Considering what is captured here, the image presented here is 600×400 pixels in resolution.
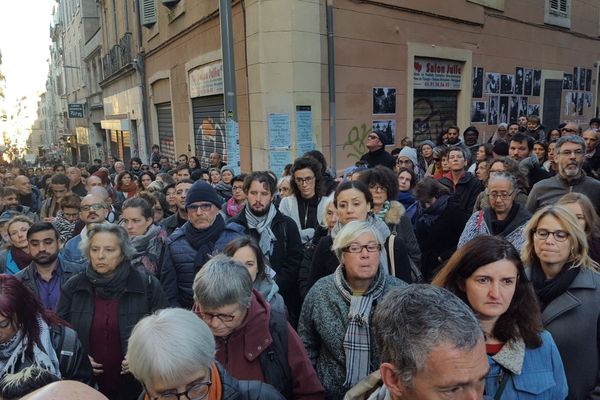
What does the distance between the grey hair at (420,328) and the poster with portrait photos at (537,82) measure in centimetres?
1471

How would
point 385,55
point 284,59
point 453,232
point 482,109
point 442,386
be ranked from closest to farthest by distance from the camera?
point 442,386 < point 453,232 < point 284,59 < point 385,55 < point 482,109

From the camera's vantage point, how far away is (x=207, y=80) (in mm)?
10391

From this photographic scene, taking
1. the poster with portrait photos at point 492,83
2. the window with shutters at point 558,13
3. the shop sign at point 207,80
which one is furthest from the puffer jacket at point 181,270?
the window with shutters at point 558,13

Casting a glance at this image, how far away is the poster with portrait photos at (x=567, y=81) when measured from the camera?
49.8ft

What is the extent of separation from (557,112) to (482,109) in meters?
5.19

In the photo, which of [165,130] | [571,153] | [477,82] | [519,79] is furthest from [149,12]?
[571,153]

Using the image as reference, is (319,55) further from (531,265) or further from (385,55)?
(531,265)

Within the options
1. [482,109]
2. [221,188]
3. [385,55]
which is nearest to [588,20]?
[482,109]

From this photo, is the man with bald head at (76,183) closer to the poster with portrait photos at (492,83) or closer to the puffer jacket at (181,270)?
the puffer jacket at (181,270)

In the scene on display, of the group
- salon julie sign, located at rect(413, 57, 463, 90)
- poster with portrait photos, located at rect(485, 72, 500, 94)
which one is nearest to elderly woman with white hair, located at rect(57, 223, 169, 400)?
salon julie sign, located at rect(413, 57, 463, 90)

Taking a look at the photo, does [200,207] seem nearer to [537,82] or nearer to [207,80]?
[207,80]

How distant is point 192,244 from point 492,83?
37.1 ft

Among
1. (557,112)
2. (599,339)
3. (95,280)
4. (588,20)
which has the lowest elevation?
(599,339)

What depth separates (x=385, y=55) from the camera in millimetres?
9109
